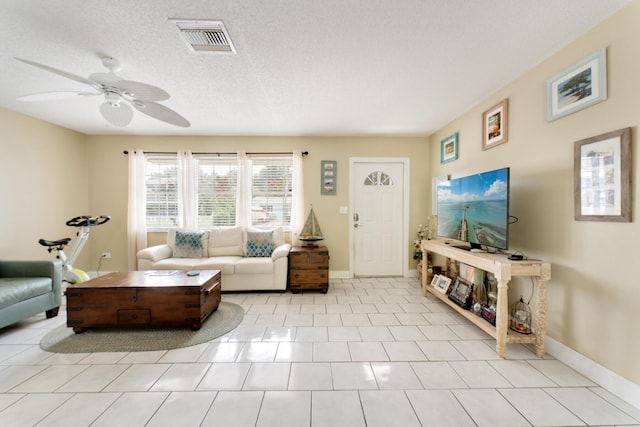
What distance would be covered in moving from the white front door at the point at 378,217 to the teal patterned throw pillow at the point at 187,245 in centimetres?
248

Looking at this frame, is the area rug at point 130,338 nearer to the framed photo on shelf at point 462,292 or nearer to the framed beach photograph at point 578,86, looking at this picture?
the framed photo on shelf at point 462,292

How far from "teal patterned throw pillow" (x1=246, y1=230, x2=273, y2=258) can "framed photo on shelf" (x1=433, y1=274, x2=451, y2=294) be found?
239cm

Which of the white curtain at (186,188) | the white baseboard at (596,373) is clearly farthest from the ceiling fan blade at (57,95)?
the white baseboard at (596,373)

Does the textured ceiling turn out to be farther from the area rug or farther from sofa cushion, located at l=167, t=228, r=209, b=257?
the area rug

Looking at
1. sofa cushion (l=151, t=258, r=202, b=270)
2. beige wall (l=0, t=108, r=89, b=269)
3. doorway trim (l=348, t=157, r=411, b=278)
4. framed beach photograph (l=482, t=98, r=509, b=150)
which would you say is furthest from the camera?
doorway trim (l=348, t=157, r=411, b=278)

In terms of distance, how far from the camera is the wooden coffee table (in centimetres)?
248

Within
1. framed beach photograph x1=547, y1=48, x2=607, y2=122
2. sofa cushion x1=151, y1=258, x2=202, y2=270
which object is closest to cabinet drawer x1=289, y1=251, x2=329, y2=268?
sofa cushion x1=151, y1=258, x2=202, y2=270

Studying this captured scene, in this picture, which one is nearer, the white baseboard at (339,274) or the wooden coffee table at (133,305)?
the wooden coffee table at (133,305)

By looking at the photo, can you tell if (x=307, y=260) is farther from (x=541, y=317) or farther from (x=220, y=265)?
(x=541, y=317)

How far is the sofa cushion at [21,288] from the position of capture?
2.39 meters

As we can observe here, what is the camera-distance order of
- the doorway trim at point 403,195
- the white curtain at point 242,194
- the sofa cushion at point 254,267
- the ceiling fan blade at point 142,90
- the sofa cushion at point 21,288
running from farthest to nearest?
the doorway trim at point 403,195 < the white curtain at point 242,194 < the sofa cushion at point 254,267 < the sofa cushion at point 21,288 < the ceiling fan blade at point 142,90

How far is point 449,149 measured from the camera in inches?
148

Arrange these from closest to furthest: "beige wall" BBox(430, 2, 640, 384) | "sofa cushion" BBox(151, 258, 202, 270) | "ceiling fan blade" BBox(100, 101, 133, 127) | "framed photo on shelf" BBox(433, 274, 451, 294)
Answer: "beige wall" BBox(430, 2, 640, 384), "ceiling fan blade" BBox(100, 101, 133, 127), "framed photo on shelf" BBox(433, 274, 451, 294), "sofa cushion" BBox(151, 258, 202, 270)

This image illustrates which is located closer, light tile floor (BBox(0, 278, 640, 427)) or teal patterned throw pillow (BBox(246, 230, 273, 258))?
light tile floor (BBox(0, 278, 640, 427))
